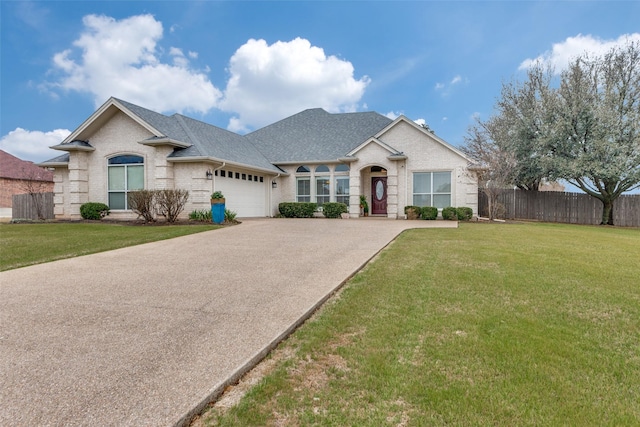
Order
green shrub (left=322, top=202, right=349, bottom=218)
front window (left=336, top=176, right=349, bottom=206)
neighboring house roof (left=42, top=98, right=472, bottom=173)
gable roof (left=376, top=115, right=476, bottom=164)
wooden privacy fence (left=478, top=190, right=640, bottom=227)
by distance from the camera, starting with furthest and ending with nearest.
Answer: front window (left=336, top=176, right=349, bottom=206) < wooden privacy fence (left=478, top=190, right=640, bottom=227) < green shrub (left=322, top=202, right=349, bottom=218) < gable roof (left=376, top=115, right=476, bottom=164) < neighboring house roof (left=42, top=98, right=472, bottom=173)

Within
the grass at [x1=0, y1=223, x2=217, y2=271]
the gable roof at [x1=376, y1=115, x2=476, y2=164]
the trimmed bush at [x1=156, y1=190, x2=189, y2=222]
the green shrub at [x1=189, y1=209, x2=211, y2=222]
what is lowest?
the grass at [x1=0, y1=223, x2=217, y2=271]

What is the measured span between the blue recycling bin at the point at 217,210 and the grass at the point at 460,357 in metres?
10.4

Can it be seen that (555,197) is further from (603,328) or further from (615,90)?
(603,328)

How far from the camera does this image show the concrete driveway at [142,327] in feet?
7.80

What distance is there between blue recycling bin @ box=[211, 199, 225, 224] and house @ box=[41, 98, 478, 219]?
1.16 metres

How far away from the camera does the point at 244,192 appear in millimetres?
18812

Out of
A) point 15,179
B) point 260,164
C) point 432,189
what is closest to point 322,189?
point 260,164

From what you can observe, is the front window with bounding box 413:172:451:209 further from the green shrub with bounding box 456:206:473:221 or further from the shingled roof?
the shingled roof

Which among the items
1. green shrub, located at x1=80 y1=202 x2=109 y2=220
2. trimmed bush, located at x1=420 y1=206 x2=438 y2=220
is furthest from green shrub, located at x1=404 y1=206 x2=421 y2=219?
green shrub, located at x1=80 y1=202 x2=109 y2=220

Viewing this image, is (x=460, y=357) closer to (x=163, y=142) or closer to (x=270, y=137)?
(x=163, y=142)

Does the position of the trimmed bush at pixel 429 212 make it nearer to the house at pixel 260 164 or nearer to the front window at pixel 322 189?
the house at pixel 260 164

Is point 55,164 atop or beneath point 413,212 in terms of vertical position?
atop

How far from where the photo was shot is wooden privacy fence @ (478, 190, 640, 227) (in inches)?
804

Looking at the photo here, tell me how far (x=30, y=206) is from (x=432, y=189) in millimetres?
24086
